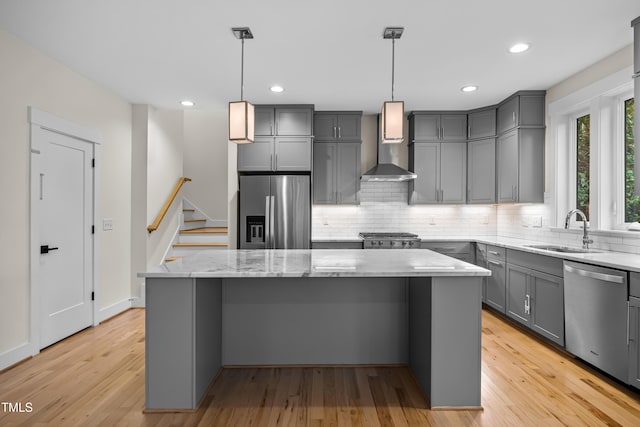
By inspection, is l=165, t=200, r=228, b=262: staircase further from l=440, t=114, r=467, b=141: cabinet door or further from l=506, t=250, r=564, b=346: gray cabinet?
l=506, t=250, r=564, b=346: gray cabinet

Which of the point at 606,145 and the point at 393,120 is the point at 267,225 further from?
the point at 606,145

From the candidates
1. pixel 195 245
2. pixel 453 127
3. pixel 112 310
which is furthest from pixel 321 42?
pixel 112 310

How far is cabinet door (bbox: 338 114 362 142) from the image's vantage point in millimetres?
5266

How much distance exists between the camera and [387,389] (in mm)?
2611

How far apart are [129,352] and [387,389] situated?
2.27 metres

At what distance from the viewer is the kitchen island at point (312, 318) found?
7.56ft

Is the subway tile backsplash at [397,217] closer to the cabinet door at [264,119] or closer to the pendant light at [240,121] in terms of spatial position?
the cabinet door at [264,119]

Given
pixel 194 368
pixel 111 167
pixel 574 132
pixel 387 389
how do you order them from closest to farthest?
pixel 194 368
pixel 387 389
pixel 574 132
pixel 111 167

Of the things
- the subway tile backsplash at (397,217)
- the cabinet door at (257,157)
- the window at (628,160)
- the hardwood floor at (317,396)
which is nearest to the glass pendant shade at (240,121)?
the hardwood floor at (317,396)

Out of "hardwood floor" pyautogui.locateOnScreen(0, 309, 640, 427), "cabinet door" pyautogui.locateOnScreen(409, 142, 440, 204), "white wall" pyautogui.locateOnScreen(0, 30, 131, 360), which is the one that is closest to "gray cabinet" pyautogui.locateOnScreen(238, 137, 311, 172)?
"cabinet door" pyautogui.locateOnScreen(409, 142, 440, 204)

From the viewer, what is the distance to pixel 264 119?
5051mm

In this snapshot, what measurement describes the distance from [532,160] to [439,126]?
1.29 m

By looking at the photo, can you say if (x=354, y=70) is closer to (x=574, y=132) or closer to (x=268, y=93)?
(x=268, y=93)

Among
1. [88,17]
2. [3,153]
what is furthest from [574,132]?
[3,153]
